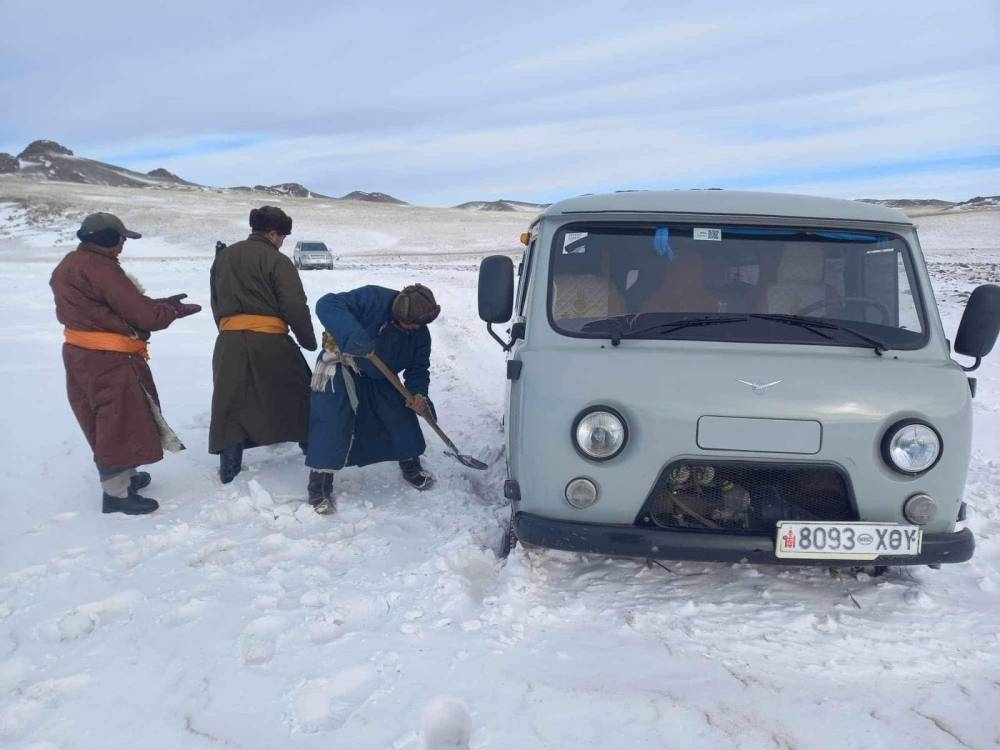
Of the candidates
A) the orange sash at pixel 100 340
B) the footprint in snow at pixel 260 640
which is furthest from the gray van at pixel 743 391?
the orange sash at pixel 100 340

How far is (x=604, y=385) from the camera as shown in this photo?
139 inches

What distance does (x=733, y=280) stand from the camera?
4.00m

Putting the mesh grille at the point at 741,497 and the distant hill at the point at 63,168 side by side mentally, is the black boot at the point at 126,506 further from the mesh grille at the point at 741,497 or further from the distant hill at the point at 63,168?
the distant hill at the point at 63,168

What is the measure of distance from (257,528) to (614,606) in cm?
221

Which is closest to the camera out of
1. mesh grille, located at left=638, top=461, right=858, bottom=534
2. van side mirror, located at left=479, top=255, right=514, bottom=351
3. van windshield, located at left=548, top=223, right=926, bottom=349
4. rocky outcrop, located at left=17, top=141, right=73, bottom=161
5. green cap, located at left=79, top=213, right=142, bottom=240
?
A: mesh grille, located at left=638, top=461, right=858, bottom=534

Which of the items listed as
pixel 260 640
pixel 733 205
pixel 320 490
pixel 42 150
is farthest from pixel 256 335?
pixel 42 150

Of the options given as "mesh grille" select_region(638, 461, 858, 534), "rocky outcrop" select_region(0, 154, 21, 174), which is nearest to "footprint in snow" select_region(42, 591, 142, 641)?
"mesh grille" select_region(638, 461, 858, 534)

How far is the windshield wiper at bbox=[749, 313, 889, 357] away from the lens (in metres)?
3.70

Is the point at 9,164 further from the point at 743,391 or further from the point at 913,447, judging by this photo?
the point at 913,447

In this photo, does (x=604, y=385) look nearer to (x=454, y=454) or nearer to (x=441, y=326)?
(x=454, y=454)

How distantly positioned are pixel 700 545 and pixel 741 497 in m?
0.34

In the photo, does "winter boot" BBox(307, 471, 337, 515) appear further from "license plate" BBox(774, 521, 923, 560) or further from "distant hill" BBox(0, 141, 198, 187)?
"distant hill" BBox(0, 141, 198, 187)

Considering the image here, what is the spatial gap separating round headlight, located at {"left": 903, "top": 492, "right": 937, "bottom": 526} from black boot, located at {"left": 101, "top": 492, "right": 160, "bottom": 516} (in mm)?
4212

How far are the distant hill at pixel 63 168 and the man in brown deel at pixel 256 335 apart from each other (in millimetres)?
126433
